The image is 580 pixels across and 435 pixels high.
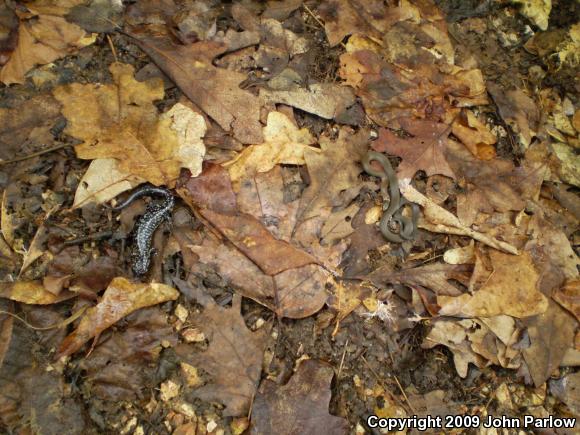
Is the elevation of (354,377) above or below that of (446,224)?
below

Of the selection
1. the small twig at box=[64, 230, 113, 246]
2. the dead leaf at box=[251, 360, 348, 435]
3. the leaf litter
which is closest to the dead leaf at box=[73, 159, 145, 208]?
the leaf litter

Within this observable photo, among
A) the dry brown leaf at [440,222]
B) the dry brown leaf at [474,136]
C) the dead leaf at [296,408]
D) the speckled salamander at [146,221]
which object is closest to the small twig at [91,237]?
the speckled salamander at [146,221]

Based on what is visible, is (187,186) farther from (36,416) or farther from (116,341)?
(36,416)

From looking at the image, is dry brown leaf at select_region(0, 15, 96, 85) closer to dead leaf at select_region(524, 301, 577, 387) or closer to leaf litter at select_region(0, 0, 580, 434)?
leaf litter at select_region(0, 0, 580, 434)

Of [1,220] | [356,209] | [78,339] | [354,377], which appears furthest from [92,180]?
[354,377]

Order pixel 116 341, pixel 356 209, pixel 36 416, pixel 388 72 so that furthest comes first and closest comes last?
pixel 388 72 → pixel 356 209 → pixel 116 341 → pixel 36 416

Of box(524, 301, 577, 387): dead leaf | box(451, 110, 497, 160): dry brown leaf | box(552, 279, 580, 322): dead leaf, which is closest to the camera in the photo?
box(524, 301, 577, 387): dead leaf
